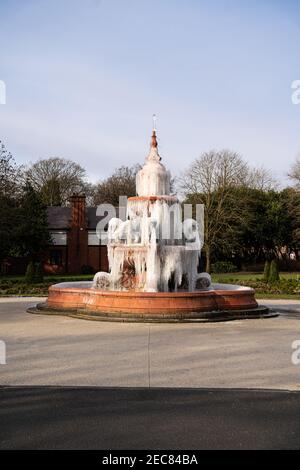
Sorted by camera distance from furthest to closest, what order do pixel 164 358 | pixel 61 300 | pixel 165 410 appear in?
1. pixel 61 300
2. pixel 164 358
3. pixel 165 410

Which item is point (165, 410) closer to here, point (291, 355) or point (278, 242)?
point (291, 355)

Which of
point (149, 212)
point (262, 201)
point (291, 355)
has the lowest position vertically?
point (291, 355)

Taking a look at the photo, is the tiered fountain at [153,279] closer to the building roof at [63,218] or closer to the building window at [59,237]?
the building window at [59,237]

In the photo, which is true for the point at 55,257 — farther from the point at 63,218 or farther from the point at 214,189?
the point at 214,189

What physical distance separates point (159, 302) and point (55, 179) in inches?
2028

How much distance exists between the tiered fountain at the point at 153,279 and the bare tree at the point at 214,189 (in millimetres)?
27139

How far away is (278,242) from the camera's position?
179 ft

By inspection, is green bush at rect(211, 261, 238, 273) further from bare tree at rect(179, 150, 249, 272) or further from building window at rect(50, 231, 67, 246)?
building window at rect(50, 231, 67, 246)

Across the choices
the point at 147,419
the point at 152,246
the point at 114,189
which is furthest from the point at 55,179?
the point at 147,419

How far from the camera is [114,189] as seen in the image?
66688mm

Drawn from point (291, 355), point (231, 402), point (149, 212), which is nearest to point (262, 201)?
point (149, 212)

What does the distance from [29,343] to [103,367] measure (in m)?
2.90

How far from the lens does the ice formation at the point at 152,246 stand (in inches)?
682

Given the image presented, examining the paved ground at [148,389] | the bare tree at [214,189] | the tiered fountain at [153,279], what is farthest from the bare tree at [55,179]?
the paved ground at [148,389]
